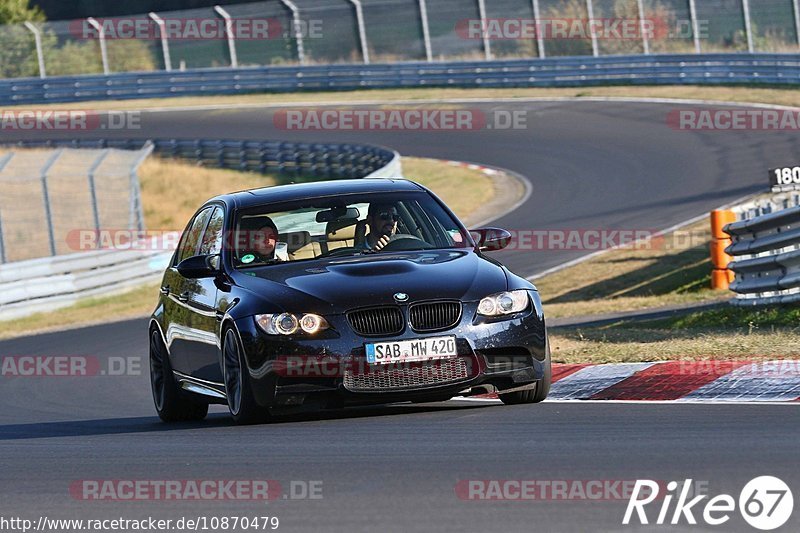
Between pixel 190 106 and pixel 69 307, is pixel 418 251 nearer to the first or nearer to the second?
pixel 69 307

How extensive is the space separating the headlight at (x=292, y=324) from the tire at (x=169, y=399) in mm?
1836

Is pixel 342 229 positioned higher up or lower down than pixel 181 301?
higher up

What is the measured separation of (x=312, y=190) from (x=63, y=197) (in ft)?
64.8

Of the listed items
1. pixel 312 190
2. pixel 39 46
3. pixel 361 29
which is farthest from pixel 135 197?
pixel 39 46

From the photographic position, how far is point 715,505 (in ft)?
17.9

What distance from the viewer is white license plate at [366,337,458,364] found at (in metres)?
8.13

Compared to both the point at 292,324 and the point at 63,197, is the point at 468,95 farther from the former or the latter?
the point at 292,324

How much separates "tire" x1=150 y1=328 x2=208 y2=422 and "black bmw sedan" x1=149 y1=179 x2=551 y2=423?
0.77 feet

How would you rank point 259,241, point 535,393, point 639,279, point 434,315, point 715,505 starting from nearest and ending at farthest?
point 715,505 < point 434,315 < point 535,393 < point 259,241 < point 639,279

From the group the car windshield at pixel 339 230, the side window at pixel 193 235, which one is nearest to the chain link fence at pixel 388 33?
the side window at pixel 193 235

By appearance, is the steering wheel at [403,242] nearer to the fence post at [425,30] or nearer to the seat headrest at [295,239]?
the seat headrest at [295,239]

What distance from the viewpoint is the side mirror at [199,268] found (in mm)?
9320

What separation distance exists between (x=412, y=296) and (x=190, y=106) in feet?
134

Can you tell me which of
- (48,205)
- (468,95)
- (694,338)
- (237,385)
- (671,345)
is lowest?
(468,95)
